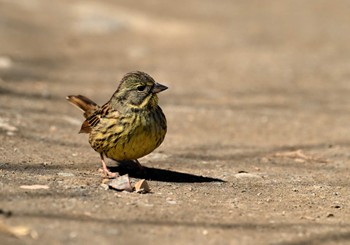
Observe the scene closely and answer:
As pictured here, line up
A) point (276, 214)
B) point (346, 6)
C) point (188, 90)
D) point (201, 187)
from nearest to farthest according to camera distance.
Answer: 1. point (276, 214)
2. point (201, 187)
3. point (188, 90)
4. point (346, 6)

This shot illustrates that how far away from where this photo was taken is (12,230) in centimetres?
418

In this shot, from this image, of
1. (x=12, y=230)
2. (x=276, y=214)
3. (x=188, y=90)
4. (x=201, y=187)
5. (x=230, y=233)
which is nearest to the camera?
(x=12, y=230)

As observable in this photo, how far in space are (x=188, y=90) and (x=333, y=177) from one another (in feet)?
15.2

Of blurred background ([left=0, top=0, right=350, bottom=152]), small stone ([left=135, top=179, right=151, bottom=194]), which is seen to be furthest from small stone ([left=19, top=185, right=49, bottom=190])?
blurred background ([left=0, top=0, right=350, bottom=152])

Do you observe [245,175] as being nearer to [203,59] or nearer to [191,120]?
[191,120]

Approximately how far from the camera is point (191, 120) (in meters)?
9.32

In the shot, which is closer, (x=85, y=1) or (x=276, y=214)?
(x=276, y=214)

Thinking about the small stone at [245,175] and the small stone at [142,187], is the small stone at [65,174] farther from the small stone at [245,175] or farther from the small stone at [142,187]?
the small stone at [245,175]

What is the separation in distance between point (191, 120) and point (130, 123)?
11.8 ft

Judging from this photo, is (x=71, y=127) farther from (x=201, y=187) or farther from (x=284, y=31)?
(x=284, y=31)

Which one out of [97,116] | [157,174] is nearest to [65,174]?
[97,116]

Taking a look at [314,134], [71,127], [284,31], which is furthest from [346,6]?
[71,127]

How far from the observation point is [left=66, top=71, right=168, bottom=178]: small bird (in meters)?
5.73

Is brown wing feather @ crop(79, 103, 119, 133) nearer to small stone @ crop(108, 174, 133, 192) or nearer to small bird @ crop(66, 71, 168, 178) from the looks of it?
small bird @ crop(66, 71, 168, 178)
